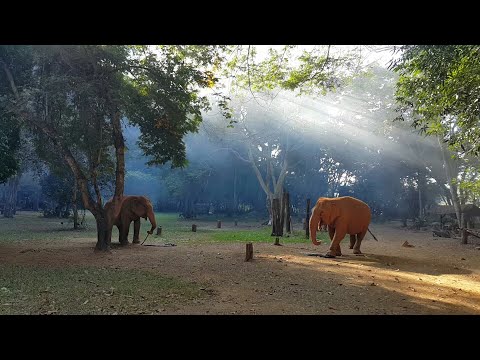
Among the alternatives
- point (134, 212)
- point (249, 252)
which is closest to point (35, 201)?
point (134, 212)

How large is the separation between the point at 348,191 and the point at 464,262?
104 ft

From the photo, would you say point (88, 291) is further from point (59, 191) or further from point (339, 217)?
point (59, 191)

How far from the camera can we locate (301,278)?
8430 mm

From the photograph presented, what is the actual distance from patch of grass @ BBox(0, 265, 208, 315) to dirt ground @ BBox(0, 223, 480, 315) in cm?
50

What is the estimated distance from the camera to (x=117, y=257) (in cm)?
1124

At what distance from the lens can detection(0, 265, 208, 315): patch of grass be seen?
18.7ft

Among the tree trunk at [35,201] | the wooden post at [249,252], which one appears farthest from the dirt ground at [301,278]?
the tree trunk at [35,201]

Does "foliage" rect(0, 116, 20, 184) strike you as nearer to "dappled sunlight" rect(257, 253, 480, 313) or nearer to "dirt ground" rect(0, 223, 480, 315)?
"dirt ground" rect(0, 223, 480, 315)

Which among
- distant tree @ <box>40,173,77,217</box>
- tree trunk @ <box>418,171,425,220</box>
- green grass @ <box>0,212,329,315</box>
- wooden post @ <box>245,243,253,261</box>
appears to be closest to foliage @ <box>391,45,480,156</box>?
wooden post @ <box>245,243,253,261</box>

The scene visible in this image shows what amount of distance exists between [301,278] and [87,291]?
15.7 ft

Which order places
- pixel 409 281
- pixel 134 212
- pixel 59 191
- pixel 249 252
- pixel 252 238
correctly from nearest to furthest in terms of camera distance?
pixel 409 281
pixel 249 252
pixel 134 212
pixel 252 238
pixel 59 191
